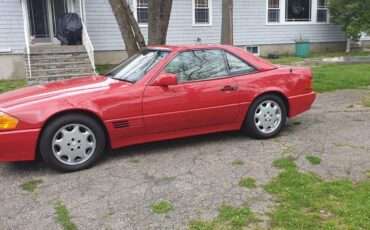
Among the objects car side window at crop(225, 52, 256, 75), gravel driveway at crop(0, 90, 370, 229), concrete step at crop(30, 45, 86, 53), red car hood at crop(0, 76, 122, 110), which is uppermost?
concrete step at crop(30, 45, 86, 53)

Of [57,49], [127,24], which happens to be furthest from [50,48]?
[127,24]

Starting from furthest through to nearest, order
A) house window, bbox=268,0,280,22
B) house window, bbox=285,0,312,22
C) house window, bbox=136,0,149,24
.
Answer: house window, bbox=285,0,312,22 → house window, bbox=268,0,280,22 → house window, bbox=136,0,149,24

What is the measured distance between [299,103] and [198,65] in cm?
168

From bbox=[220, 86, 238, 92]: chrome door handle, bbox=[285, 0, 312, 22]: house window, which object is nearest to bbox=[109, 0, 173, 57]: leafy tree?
bbox=[220, 86, 238, 92]: chrome door handle

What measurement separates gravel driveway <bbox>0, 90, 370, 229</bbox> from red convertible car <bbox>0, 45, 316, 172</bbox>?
0.86 ft

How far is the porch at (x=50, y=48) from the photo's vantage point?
471 inches

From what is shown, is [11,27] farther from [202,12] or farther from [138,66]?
[138,66]

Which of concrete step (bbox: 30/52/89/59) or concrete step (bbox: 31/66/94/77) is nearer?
concrete step (bbox: 31/66/94/77)

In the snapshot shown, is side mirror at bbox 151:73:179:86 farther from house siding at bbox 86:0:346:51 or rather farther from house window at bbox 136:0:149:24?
house window at bbox 136:0:149:24

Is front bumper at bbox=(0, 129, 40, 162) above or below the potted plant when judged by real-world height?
below

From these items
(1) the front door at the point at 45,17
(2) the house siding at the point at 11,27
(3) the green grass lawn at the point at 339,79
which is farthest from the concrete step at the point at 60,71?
(3) the green grass lawn at the point at 339,79

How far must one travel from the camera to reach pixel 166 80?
4871mm

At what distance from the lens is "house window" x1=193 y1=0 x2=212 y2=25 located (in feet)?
54.6

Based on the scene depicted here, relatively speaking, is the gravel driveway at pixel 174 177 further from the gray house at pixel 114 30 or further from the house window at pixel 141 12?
the house window at pixel 141 12
